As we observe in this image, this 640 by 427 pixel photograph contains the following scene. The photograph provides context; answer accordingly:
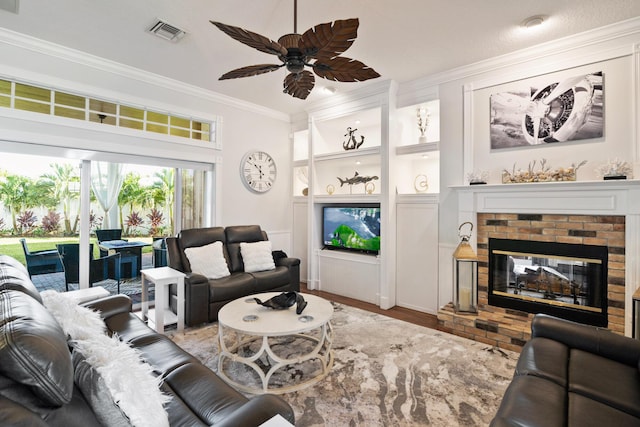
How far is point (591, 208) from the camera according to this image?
2701mm

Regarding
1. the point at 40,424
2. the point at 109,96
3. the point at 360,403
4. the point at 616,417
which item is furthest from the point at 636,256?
the point at 109,96

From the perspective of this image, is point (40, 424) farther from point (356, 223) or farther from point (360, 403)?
point (356, 223)

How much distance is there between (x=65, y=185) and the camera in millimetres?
3215

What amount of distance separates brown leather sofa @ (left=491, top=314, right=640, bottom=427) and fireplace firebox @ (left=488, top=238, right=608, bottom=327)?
113 cm

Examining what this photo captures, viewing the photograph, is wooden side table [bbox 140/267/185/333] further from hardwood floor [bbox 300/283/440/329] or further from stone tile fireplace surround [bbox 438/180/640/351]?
stone tile fireplace surround [bbox 438/180/640/351]

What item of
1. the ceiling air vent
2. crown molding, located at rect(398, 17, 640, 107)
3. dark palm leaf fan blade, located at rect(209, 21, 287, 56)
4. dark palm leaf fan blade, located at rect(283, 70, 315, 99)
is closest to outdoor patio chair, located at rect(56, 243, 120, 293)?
the ceiling air vent

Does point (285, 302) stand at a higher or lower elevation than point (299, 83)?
lower

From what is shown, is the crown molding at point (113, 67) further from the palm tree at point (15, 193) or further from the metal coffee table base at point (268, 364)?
the metal coffee table base at point (268, 364)

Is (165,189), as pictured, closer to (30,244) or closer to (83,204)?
(83,204)

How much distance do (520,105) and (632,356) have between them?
2412 millimetres

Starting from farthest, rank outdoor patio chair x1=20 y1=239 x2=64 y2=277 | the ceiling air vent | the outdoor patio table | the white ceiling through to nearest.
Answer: the outdoor patio table, outdoor patio chair x1=20 y1=239 x2=64 y2=277, the ceiling air vent, the white ceiling

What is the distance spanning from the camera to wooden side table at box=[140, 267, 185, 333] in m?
3.06

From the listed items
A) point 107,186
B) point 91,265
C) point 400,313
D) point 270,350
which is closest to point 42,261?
point 91,265

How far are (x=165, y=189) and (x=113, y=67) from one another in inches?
57.4
